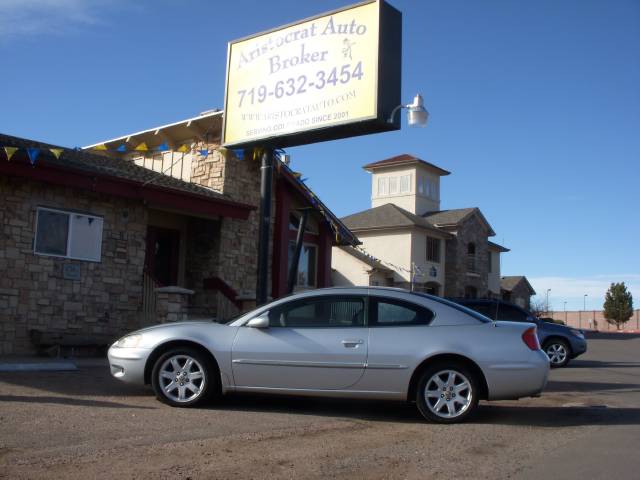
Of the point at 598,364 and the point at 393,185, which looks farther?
the point at 393,185

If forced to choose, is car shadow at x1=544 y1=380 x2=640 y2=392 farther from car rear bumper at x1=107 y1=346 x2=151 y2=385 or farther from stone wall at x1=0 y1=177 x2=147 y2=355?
stone wall at x1=0 y1=177 x2=147 y2=355

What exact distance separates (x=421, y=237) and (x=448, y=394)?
31.4m

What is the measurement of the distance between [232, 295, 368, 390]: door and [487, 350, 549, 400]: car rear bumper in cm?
139

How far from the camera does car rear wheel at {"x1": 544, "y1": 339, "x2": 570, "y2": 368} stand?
15781 millimetres

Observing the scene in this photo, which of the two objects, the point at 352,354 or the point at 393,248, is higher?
the point at 393,248

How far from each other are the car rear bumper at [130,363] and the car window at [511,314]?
9.81 metres

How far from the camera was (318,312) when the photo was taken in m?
7.68

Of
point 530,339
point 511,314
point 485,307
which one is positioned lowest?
point 530,339

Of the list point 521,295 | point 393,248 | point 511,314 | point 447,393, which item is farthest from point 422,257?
point 447,393

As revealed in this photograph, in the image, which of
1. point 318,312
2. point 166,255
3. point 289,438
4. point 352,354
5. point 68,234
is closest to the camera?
point 289,438

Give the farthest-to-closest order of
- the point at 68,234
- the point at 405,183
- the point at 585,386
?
the point at 405,183, the point at 68,234, the point at 585,386

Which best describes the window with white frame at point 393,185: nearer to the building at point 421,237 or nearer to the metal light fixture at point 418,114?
the building at point 421,237

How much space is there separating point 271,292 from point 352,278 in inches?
673

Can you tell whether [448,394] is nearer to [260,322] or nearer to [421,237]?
[260,322]
